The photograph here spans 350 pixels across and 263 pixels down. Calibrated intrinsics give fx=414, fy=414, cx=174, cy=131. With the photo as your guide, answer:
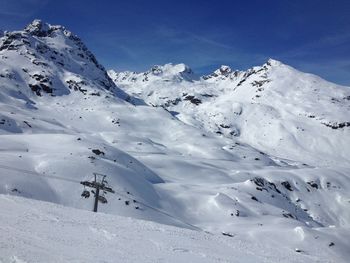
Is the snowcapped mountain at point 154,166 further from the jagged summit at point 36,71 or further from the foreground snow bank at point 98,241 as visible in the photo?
the jagged summit at point 36,71

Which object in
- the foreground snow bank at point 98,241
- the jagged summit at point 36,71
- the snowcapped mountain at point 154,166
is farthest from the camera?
the jagged summit at point 36,71

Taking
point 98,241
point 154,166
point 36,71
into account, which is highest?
point 36,71

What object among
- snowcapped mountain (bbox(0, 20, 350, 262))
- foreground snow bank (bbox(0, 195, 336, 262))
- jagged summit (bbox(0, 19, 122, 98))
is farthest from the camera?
jagged summit (bbox(0, 19, 122, 98))

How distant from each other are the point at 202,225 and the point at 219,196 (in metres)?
11.4

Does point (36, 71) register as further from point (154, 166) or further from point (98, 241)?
point (98, 241)

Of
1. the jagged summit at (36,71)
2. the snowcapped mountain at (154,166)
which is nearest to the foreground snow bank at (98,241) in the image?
the snowcapped mountain at (154,166)

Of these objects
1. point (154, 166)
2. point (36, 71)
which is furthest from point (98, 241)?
point (36, 71)

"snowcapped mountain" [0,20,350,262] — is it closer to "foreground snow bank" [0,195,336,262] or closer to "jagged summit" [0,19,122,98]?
"foreground snow bank" [0,195,336,262]

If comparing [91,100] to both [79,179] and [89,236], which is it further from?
[89,236]

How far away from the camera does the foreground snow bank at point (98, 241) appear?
1154 centimetres

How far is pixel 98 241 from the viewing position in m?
13.8

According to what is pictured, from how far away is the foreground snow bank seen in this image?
11536mm

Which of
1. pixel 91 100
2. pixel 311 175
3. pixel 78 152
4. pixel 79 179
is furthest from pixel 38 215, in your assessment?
pixel 91 100

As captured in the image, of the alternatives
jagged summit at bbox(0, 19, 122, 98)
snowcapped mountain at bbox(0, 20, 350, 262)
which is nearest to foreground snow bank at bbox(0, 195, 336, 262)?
snowcapped mountain at bbox(0, 20, 350, 262)
